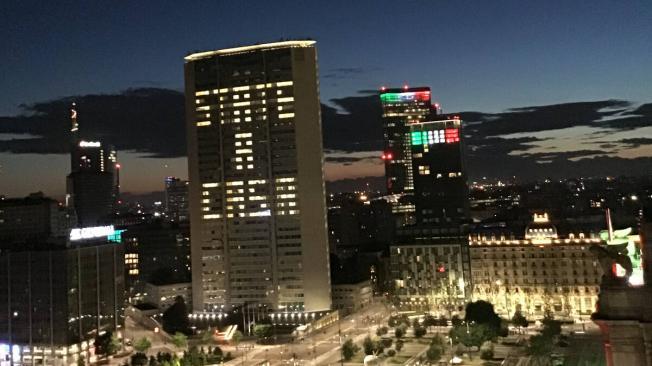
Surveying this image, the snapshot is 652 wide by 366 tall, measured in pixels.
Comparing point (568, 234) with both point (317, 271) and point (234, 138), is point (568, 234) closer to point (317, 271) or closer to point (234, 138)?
point (317, 271)

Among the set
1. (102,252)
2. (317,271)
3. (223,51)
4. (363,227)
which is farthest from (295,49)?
(363,227)

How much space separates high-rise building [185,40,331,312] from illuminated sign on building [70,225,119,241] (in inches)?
811

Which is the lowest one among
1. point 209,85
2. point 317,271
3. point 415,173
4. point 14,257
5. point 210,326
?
point 210,326

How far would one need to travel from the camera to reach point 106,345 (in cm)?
8031

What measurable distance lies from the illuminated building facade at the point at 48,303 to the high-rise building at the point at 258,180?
2639cm

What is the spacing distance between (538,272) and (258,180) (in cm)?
4982

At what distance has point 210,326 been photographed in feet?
325

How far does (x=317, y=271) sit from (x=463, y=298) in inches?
1022

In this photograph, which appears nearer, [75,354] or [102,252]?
[75,354]

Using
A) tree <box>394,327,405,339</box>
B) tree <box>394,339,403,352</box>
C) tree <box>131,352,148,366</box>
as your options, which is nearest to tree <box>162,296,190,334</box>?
tree <box>131,352,148,366</box>

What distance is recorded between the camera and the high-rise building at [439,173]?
13688 centimetres

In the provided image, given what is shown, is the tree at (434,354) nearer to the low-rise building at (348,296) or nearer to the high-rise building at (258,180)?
the high-rise building at (258,180)

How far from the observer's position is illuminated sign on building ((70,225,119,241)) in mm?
82525

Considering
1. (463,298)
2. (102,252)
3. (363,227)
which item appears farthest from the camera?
(363,227)
